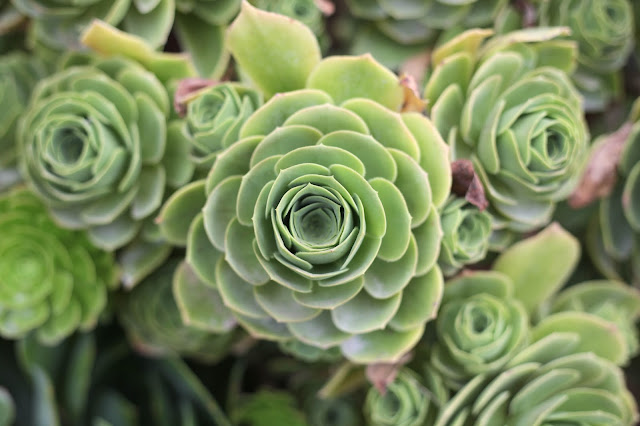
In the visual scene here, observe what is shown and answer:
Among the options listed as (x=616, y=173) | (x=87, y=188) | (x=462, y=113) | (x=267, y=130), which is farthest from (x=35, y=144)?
(x=616, y=173)

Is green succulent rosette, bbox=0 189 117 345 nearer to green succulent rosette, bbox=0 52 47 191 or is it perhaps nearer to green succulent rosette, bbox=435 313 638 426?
green succulent rosette, bbox=0 52 47 191

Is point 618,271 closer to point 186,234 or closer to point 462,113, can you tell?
point 462,113

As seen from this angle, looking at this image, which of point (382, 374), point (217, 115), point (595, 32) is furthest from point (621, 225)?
point (217, 115)

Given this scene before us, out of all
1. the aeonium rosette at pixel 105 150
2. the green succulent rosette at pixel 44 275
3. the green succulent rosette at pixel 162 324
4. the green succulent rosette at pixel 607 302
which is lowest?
the green succulent rosette at pixel 162 324

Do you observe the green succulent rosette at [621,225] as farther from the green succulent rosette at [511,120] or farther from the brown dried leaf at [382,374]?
the brown dried leaf at [382,374]

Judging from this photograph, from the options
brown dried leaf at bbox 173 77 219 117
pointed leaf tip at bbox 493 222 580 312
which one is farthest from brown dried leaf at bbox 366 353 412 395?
brown dried leaf at bbox 173 77 219 117

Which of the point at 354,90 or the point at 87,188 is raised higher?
the point at 354,90

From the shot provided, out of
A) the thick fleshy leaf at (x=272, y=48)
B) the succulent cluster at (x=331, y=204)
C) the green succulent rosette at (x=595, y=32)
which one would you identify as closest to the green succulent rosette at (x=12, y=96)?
the succulent cluster at (x=331, y=204)
